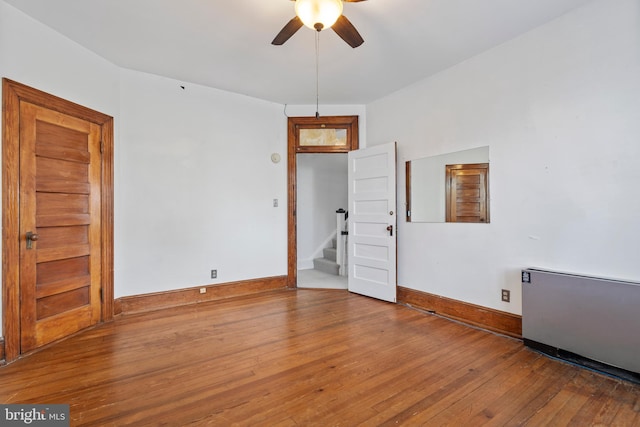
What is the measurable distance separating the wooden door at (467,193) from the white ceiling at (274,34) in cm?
117

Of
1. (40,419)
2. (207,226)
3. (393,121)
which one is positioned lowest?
(40,419)

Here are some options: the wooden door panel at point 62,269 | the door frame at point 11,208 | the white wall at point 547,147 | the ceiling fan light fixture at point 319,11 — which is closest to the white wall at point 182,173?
the door frame at point 11,208

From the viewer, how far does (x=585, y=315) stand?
2.12m

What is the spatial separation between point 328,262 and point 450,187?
3.04m

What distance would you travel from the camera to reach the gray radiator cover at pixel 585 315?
6.38 ft

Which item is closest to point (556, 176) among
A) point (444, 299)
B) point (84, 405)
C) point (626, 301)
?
point (626, 301)

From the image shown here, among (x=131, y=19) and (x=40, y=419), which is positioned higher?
(x=131, y=19)

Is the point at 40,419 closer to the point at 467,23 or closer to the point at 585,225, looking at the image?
the point at 585,225

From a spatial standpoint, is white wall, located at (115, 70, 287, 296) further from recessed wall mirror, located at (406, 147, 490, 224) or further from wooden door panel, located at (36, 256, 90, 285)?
recessed wall mirror, located at (406, 147, 490, 224)

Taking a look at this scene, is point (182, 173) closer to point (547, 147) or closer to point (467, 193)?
point (467, 193)

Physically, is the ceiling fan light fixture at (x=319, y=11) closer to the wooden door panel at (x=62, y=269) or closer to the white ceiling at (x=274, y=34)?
the white ceiling at (x=274, y=34)

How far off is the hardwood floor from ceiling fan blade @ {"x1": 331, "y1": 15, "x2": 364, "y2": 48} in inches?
96.0

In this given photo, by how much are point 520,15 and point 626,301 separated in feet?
7.49

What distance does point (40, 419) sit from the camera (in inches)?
63.0
